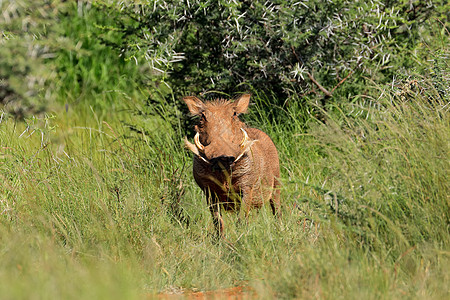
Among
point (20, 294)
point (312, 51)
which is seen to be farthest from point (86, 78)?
point (20, 294)

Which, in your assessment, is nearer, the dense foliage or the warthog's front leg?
the warthog's front leg

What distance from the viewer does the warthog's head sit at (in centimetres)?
445

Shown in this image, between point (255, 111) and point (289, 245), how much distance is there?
8.43ft

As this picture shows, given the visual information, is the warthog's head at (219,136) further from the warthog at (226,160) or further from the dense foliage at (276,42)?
the dense foliage at (276,42)

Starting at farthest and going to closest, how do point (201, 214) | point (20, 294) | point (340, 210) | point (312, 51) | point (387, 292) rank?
point (312, 51) → point (201, 214) → point (340, 210) → point (387, 292) → point (20, 294)

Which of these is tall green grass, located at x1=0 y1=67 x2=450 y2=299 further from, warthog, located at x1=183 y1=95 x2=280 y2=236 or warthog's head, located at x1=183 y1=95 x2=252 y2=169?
warthog's head, located at x1=183 y1=95 x2=252 y2=169

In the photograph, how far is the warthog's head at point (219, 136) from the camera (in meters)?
4.45

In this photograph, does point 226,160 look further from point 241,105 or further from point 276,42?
point 276,42

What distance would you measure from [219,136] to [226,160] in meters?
0.19

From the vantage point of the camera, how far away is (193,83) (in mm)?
6809

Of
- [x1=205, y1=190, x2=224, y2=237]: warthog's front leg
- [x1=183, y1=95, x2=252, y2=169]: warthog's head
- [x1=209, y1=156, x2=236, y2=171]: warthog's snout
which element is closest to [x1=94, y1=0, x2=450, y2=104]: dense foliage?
[x1=183, y1=95, x2=252, y2=169]: warthog's head

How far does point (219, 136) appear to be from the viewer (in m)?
4.51

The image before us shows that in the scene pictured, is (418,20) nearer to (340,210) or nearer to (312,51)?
(312,51)

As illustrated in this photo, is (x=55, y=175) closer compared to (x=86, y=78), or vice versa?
(x=55, y=175)
